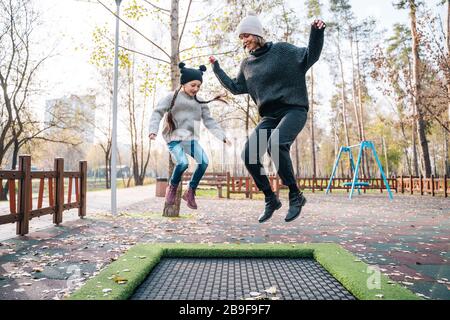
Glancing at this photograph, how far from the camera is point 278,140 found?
229 cm

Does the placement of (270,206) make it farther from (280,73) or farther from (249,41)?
(249,41)

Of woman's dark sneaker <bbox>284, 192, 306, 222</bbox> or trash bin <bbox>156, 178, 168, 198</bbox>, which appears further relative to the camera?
trash bin <bbox>156, 178, 168, 198</bbox>

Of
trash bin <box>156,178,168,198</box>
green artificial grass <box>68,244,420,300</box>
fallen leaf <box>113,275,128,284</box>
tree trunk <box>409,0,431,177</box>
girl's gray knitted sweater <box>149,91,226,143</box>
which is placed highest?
tree trunk <box>409,0,431,177</box>

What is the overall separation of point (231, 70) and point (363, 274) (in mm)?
13078

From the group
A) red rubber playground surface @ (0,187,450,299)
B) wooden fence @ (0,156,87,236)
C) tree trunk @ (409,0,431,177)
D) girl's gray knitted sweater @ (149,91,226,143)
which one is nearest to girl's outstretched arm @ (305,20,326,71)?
girl's gray knitted sweater @ (149,91,226,143)

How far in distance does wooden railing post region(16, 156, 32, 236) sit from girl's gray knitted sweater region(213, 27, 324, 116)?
5.47m

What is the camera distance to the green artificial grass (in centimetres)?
304

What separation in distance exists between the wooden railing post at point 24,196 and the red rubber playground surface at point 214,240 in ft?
0.87

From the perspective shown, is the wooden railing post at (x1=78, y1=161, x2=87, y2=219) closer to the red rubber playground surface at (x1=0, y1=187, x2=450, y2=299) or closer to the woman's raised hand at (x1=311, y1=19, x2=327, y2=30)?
the red rubber playground surface at (x1=0, y1=187, x2=450, y2=299)

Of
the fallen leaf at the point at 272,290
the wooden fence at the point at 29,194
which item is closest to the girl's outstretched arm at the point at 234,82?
→ the fallen leaf at the point at 272,290

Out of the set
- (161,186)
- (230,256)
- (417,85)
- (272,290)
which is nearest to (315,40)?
(272,290)

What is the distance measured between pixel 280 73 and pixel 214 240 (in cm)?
421
